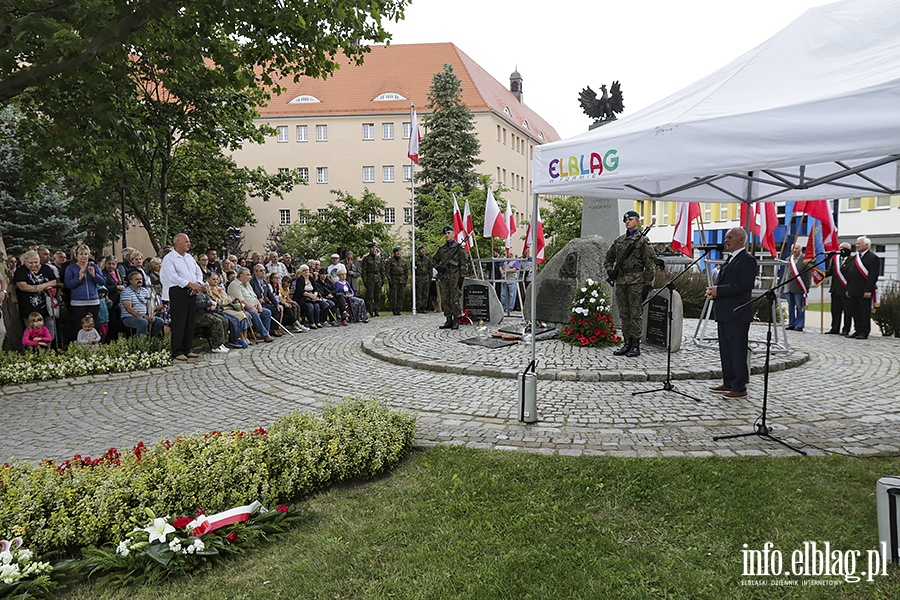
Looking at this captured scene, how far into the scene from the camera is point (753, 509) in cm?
384

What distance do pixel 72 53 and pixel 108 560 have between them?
7105 mm

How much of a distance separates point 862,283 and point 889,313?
1681 mm

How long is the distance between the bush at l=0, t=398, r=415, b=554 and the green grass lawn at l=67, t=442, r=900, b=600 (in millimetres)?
256

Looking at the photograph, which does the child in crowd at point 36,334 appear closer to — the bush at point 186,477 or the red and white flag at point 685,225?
the bush at point 186,477

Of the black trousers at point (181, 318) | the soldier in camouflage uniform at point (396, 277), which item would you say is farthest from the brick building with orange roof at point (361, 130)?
the black trousers at point (181, 318)

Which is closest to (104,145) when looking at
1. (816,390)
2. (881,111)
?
(881,111)

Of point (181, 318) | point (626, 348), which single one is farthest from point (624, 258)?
point (181, 318)

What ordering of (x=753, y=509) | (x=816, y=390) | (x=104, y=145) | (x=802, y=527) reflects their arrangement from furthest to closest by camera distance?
1. (x=104, y=145)
2. (x=816, y=390)
3. (x=753, y=509)
4. (x=802, y=527)

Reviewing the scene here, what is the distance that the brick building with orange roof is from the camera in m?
59.2

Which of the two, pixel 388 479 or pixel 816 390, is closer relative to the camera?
pixel 388 479

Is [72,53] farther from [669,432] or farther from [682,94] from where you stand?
[669,432]

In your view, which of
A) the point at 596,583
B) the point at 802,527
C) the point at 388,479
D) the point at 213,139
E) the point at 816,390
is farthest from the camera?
the point at 213,139

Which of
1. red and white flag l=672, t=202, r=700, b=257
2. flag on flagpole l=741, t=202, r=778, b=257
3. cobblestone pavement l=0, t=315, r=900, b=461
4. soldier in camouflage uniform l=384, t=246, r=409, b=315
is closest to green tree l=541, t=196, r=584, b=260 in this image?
soldier in camouflage uniform l=384, t=246, r=409, b=315

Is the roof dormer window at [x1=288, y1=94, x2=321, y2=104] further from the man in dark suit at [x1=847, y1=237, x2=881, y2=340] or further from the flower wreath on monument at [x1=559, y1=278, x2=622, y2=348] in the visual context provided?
the man in dark suit at [x1=847, y1=237, x2=881, y2=340]
